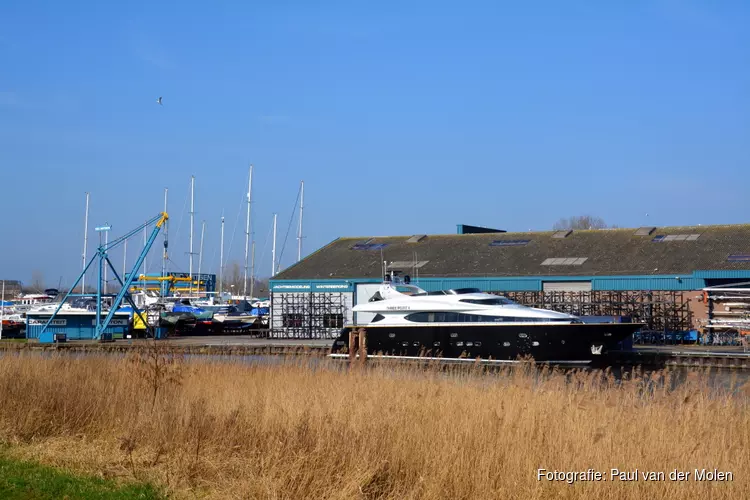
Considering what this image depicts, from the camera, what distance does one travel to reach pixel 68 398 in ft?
49.8

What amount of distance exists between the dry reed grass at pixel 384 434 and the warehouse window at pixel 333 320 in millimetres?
35842

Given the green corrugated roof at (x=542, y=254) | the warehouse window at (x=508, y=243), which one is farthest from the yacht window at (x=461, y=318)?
the warehouse window at (x=508, y=243)

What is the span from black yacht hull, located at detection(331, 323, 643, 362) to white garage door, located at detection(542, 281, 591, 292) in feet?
41.4

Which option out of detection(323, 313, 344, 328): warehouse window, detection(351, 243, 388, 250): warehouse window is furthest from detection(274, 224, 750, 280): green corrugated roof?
detection(323, 313, 344, 328): warehouse window

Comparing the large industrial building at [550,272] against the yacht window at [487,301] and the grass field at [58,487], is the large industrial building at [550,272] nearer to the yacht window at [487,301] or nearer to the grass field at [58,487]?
the yacht window at [487,301]

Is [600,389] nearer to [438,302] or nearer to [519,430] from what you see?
[519,430]

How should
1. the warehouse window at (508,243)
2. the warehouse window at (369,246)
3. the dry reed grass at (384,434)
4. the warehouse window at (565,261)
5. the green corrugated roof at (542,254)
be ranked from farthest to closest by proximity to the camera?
the warehouse window at (369,246) → the warehouse window at (508,243) → the warehouse window at (565,261) → the green corrugated roof at (542,254) → the dry reed grass at (384,434)

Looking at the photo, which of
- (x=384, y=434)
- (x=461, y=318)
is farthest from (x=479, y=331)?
(x=384, y=434)

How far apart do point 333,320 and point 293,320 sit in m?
2.59

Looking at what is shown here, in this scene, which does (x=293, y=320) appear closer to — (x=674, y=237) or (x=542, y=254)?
(x=542, y=254)

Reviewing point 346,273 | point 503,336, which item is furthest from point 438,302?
point 346,273

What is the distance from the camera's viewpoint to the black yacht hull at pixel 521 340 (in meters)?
32.2

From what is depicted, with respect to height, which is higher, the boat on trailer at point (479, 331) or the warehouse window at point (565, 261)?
the warehouse window at point (565, 261)

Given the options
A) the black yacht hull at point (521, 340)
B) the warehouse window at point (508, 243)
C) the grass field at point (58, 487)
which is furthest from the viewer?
the warehouse window at point (508, 243)
